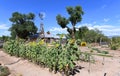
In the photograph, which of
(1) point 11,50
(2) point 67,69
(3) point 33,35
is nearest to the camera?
(2) point 67,69

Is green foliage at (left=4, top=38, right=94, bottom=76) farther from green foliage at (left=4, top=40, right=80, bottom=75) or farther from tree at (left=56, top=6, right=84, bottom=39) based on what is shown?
tree at (left=56, top=6, right=84, bottom=39)

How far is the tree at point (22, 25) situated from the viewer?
46.8 m

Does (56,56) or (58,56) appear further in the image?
(56,56)

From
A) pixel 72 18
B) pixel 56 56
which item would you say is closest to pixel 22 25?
pixel 72 18

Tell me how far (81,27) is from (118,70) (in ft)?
103

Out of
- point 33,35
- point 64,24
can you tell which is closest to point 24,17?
point 33,35

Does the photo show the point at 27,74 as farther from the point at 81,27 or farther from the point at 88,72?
the point at 81,27

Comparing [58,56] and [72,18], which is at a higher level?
[72,18]

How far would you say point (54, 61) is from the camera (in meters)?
8.16

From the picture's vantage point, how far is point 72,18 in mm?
39719

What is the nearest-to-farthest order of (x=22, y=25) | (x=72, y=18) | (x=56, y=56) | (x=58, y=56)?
1. (x=58, y=56)
2. (x=56, y=56)
3. (x=72, y=18)
4. (x=22, y=25)

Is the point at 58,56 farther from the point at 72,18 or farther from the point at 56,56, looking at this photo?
the point at 72,18

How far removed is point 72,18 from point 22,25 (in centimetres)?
1351

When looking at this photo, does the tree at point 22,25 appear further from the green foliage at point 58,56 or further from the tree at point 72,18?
the green foliage at point 58,56
